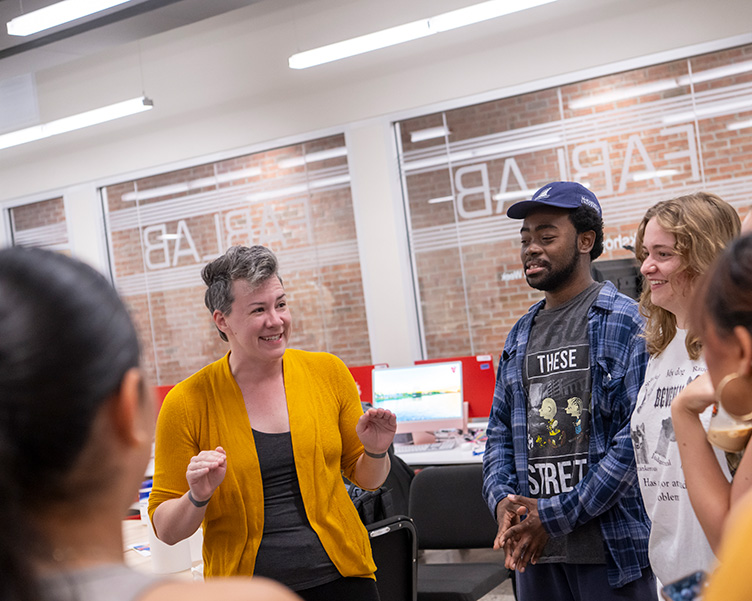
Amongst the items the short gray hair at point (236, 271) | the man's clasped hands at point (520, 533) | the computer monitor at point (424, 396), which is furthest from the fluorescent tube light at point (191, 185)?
the man's clasped hands at point (520, 533)

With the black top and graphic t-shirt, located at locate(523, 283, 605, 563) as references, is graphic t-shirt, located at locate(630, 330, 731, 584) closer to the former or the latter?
graphic t-shirt, located at locate(523, 283, 605, 563)

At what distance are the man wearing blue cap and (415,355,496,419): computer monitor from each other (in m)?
3.14

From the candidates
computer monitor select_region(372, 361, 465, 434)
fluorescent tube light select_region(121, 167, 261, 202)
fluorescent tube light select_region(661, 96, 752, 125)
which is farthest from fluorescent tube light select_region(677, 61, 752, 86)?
fluorescent tube light select_region(121, 167, 261, 202)

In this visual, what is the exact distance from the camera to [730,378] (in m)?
0.90

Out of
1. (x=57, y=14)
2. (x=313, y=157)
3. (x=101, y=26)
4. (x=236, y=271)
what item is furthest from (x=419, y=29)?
(x=236, y=271)

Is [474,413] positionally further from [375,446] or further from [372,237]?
[375,446]

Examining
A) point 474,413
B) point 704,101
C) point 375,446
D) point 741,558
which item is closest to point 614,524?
point 375,446

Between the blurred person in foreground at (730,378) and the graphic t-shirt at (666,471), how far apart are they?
1.48ft

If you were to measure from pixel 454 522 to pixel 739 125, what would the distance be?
391 cm

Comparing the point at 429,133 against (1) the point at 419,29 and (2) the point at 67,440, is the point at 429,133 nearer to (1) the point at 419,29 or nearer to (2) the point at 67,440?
(1) the point at 419,29

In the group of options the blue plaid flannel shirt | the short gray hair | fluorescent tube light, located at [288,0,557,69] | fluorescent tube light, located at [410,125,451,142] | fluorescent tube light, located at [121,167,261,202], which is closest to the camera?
the blue plaid flannel shirt

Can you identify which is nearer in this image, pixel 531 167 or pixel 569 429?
pixel 569 429

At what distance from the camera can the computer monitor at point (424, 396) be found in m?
5.05

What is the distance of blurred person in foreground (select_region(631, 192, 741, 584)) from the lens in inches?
65.6
